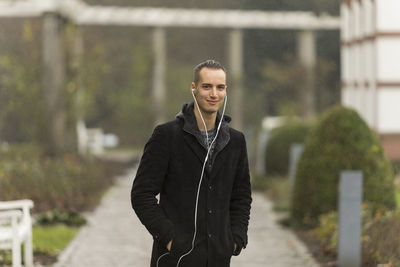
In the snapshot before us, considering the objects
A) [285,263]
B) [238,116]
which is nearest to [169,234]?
[285,263]

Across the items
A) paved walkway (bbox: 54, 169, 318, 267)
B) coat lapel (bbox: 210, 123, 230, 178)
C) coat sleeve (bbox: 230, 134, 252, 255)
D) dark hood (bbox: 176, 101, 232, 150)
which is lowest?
paved walkway (bbox: 54, 169, 318, 267)

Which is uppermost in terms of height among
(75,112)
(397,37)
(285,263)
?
(397,37)

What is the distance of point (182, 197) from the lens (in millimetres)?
4754

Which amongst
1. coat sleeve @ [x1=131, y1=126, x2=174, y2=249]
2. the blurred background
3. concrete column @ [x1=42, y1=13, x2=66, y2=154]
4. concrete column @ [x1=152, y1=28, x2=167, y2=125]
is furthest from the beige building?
coat sleeve @ [x1=131, y1=126, x2=174, y2=249]

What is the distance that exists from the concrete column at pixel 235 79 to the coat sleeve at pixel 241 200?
2171 cm

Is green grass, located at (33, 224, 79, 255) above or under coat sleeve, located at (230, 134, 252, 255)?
under

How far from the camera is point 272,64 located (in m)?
31.8

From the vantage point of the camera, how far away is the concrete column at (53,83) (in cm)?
1725

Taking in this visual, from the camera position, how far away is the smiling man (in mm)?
4723

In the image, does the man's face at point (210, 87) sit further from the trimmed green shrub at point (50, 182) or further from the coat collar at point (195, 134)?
the trimmed green shrub at point (50, 182)

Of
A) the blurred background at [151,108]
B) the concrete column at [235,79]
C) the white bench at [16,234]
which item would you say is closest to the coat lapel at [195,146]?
the white bench at [16,234]

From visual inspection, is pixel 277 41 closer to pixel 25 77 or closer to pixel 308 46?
pixel 308 46

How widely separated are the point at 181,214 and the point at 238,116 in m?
22.1

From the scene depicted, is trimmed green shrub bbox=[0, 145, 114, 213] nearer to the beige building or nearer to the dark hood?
the beige building
